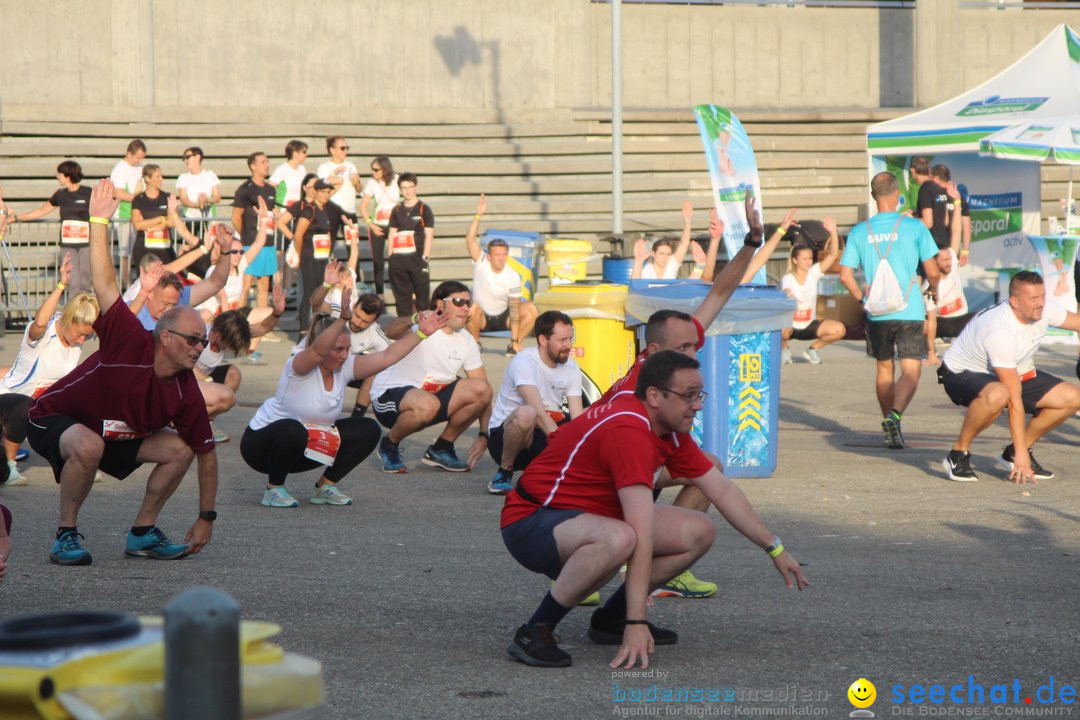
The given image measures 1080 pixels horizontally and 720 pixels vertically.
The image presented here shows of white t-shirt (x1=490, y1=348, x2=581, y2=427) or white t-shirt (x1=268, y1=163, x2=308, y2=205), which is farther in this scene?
white t-shirt (x1=268, y1=163, x2=308, y2=205)

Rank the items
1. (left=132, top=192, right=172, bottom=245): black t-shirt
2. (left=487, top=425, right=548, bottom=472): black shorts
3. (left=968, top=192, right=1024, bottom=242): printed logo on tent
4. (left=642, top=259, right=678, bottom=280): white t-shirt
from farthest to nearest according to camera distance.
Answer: (left=968, top=192, right=1024, bottom=242): printed logo on tent
(left=132, top=192, right=172, bottom=245): black t-shirt
(left=642, top=259, right=678, bottom=280): white t-shirt
(left=487, top=425, right=548, bottom=472): black shorts

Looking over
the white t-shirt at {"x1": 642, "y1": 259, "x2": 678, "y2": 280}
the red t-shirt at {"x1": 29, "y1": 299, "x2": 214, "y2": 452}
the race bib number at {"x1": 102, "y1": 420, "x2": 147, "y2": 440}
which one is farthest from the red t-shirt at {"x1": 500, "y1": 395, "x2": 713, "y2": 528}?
the white t-shirt at {"x1": 642, "y1": 259, "x2": 678, "y2": 280}

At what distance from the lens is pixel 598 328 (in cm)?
1082

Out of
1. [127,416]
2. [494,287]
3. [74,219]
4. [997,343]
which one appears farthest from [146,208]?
[997,343]

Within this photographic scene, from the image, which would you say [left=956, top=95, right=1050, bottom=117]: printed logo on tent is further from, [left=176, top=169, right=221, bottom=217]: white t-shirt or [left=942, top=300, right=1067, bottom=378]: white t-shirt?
[left=176, top=169, right=221, bottom=217]: white t-shirt

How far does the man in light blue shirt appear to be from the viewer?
1100 centimetres

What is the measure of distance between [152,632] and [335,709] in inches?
68.7

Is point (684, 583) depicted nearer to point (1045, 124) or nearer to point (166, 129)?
point (1045, 124)

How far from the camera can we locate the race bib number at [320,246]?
55.1 feet

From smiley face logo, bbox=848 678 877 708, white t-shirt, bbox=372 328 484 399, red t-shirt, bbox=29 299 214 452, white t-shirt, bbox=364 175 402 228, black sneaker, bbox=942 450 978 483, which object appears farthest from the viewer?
white t-shirt, bbox=364 175 402 228

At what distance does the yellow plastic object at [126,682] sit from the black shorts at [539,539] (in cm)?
226

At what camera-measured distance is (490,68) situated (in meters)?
24.5

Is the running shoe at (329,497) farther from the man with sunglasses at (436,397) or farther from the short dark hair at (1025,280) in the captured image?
the short dark hair at (1025,280)

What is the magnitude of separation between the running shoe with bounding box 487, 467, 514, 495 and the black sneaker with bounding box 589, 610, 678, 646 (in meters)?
3.35
